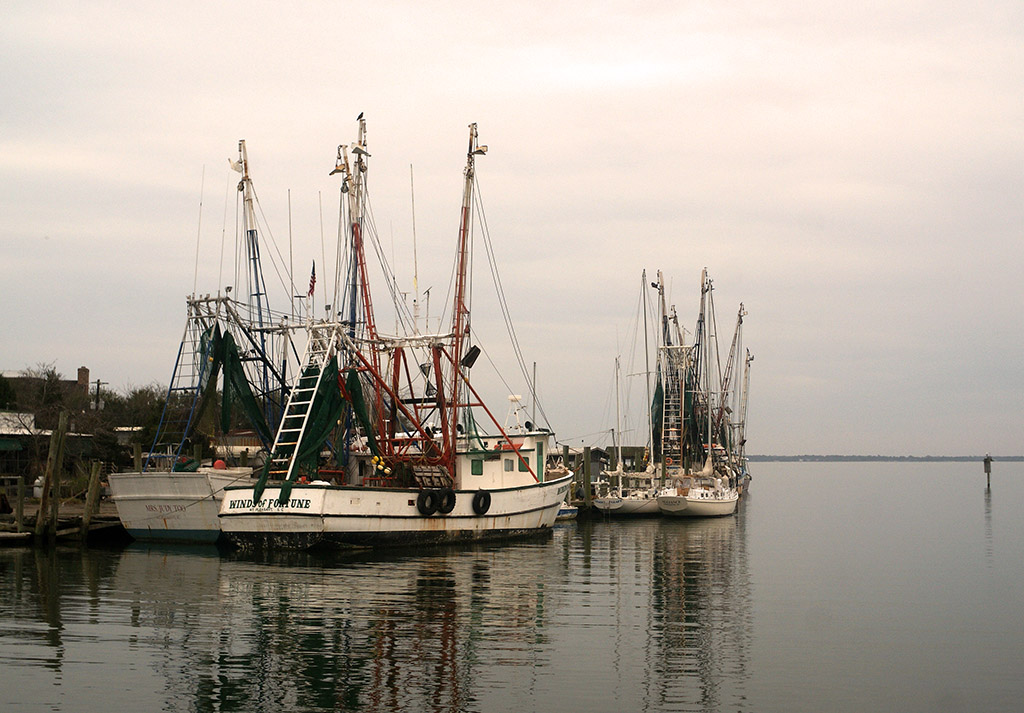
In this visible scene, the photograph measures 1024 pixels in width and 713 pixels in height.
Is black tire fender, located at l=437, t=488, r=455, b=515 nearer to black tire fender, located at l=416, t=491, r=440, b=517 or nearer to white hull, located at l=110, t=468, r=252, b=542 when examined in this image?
black tire fender, located at l=416, t=491, r=440, b=517

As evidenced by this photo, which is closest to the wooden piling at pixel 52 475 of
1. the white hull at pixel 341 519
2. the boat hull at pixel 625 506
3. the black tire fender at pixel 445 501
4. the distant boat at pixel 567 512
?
the white hull at pixel 341 519

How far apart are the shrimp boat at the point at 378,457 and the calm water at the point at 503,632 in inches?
49.6

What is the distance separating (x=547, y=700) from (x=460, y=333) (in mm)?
26613

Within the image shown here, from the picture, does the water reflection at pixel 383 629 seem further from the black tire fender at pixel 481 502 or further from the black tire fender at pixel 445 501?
the black tire fender at pixel 481 502

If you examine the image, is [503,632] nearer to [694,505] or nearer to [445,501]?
[445,501]

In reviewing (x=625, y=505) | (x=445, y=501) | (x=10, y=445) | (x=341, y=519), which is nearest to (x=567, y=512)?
(x=625, y=505)

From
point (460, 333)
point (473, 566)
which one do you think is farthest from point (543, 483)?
point (473, 566)

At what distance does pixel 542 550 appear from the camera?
40.1m

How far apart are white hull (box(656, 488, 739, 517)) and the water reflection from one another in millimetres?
22917

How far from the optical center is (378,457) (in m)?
38.5

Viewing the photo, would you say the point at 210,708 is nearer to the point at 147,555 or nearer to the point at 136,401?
the point at 147,555

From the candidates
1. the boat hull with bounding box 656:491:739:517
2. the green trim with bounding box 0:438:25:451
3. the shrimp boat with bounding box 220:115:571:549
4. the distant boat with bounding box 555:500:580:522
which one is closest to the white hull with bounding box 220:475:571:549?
the shrimp boat with bounding box 220:115:571:549

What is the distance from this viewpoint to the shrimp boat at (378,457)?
112ft

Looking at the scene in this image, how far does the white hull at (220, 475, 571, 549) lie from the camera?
1331 inches
